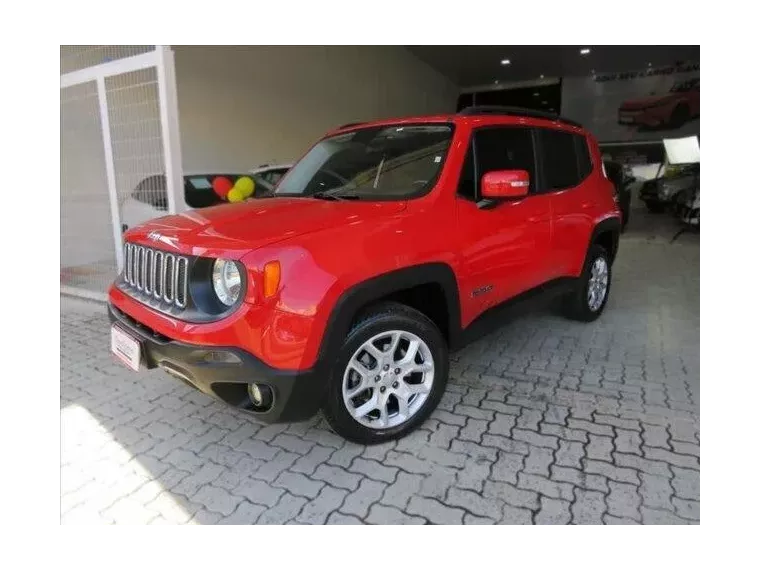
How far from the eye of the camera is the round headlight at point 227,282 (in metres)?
2.12

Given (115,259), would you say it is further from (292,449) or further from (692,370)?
(692,370)

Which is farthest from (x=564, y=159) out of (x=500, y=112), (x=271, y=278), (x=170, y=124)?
(x=170, y=124)

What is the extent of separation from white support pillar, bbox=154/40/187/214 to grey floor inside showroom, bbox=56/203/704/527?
1.54m

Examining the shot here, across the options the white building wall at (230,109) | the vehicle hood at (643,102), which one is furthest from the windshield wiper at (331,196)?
the vehicle hood at (643,102)

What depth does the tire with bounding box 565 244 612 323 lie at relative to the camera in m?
4.21

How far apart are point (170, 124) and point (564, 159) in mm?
3397

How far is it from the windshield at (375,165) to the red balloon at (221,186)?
3.52m

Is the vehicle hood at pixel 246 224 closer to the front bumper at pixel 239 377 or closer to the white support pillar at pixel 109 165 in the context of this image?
the front bumper at pixel 239 377

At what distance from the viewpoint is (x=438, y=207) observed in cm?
265

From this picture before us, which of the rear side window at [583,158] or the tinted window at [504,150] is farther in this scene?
the rear side window at [583,158]

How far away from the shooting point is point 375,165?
3059mm

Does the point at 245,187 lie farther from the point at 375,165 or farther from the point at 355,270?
the point at 355,270

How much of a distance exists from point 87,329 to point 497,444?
13.3ft

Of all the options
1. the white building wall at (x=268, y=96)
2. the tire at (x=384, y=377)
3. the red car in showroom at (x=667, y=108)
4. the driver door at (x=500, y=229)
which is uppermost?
the red car in showroom at (x=667, y=108)
